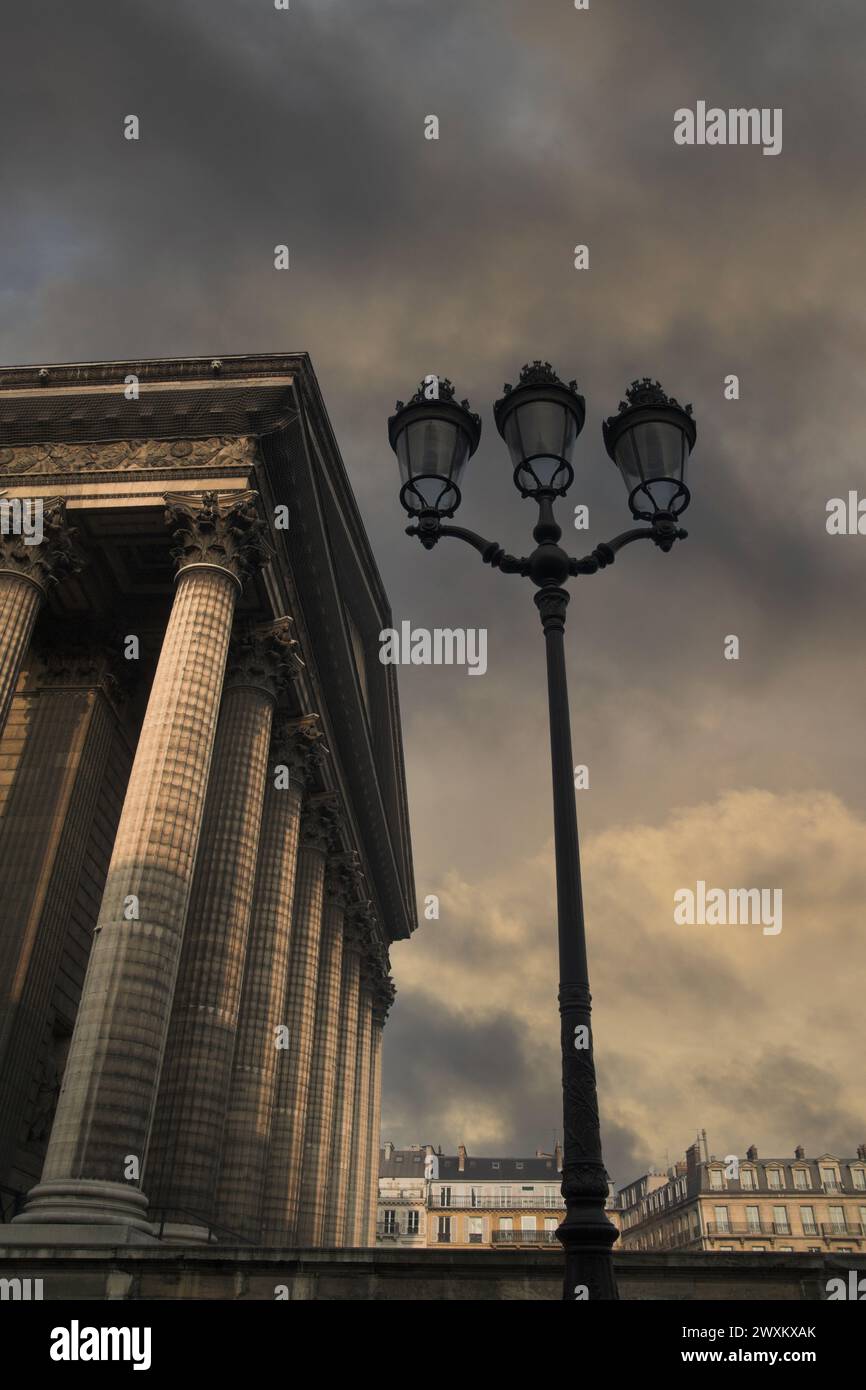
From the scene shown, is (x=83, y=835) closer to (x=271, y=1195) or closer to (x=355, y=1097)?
(x=271, y=1195)

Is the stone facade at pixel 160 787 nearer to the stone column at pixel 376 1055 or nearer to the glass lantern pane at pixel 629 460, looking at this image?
the glass lantern pane at pixel 629 460

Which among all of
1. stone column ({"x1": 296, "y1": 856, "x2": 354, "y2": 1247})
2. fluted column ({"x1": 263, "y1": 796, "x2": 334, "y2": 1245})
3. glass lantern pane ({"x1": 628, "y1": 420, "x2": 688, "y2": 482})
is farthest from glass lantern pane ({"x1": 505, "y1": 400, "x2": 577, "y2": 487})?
stone column ({"x1": 296, "y1": 856, "x2": 354, "y2": 1247})

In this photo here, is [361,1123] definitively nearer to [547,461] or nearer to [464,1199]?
[547,461]

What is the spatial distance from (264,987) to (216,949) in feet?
12.5

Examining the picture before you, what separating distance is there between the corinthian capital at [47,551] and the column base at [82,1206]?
1083cm

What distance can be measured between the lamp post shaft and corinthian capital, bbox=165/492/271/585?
472 inches

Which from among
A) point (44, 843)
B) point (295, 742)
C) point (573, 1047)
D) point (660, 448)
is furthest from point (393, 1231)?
point (660, 448)

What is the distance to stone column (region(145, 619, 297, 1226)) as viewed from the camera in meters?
17.0

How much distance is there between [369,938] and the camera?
37969 millimetres

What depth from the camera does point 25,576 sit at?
18.6 meters

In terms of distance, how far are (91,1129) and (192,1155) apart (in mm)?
4065

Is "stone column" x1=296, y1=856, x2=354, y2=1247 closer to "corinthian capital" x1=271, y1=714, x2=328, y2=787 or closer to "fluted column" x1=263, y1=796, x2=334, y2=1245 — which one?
"fluted column" x1=263, y1=796, x2=334, y2=1245

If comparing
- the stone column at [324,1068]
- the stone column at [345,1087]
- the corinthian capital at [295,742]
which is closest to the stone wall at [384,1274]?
the corinthian capital at [295,742]
